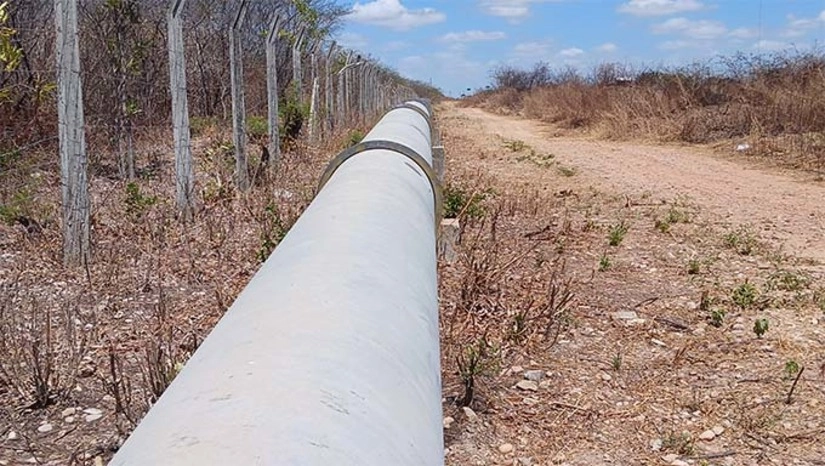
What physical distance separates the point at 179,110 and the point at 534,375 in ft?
11.1

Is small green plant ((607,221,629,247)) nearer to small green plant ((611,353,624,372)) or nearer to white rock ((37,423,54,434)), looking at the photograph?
small green plant ((611,353,624,372))

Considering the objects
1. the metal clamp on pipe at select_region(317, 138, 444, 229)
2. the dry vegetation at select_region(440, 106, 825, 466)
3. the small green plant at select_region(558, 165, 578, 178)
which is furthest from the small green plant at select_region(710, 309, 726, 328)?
the small green plant at select_region(558, 165, 578, 178)

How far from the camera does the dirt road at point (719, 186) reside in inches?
295

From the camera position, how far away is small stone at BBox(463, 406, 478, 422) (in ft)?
10.4

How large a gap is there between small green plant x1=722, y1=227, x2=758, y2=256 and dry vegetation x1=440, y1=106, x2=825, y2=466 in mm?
21

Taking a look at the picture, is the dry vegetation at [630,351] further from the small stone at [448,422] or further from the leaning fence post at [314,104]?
the leaning fence post at [314,104]

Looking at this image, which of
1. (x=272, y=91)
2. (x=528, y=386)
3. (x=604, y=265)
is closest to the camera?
(x=528, y=386)

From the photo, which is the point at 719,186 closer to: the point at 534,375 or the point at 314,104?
the point at 314,104

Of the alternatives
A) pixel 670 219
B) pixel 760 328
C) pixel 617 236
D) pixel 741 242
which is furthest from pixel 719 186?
pixel 760 328

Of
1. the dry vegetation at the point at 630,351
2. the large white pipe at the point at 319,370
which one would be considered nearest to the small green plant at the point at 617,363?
the dry vegetation at the point at 630,351

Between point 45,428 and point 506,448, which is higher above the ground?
point 45,428

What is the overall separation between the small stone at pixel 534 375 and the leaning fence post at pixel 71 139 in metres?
2.47

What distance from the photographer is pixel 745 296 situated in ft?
15.6

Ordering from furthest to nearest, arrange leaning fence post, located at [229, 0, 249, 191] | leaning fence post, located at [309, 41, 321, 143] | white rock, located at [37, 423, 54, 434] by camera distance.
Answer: leaning fence post, located at [309, 41, 321, 143], leaning fence post, located at [229, 0, 249, 191], white rock, located at [37, 423, 54, 434]
